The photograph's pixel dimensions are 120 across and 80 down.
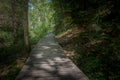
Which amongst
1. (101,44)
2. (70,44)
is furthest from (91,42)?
(70,44)

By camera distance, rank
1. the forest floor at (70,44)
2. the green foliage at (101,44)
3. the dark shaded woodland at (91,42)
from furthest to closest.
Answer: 1. the forest floor at (70,44)
2. the dark shaded woodland at (91,42)
3. the green foliage at (101,44)

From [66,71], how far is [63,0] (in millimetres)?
9410

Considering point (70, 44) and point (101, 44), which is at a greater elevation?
point (101, 44)

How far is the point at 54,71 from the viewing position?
7.46 m

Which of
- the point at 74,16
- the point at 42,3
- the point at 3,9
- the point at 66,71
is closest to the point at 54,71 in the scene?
the point at 66,71

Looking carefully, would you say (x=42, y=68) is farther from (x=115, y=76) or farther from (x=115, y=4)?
(x=115, y=4)

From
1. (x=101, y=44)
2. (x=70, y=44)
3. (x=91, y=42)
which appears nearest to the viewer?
(x=101, y=44)

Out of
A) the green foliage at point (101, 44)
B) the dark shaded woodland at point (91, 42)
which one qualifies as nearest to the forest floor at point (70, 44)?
the dark shaded woodland at point (91, 42)

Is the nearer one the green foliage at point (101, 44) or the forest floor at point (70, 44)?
the green foliage at point (101, 44)

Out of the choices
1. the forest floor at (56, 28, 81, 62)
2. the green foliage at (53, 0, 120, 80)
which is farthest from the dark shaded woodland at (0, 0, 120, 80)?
the forest floor at (56, 28, 81, 62)

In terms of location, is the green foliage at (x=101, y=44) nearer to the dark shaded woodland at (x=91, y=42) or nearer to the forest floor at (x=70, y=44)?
the dark shaded woodland at (x=91, y=42)

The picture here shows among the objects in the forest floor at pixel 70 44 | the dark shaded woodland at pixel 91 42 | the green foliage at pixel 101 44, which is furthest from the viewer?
the forest floor at pixel 70 44

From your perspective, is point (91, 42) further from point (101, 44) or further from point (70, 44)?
point (70, 44)

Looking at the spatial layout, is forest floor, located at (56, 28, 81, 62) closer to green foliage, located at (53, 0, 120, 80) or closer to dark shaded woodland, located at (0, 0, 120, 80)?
dark shaded woodland, located at (0, 0, 120, 80)
